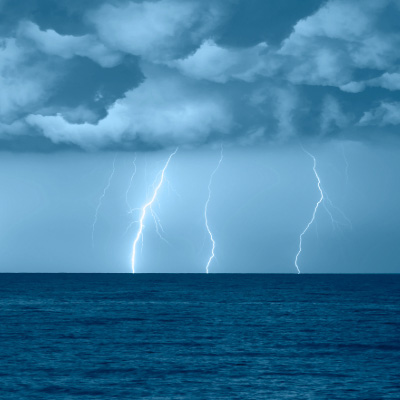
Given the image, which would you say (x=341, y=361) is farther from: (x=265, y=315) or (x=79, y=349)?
(x=265, y=315)

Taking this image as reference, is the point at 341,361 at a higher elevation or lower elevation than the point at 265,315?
lower

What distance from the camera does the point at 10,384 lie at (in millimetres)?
31203

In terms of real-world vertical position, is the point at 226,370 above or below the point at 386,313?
below

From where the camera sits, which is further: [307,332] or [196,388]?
[307,332]

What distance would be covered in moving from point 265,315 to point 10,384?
137 ft

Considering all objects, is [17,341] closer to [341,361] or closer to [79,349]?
[79,349]

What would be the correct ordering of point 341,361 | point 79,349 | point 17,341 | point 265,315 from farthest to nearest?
point 265,315 → point 17,341 → point 79,349 → point 341,361

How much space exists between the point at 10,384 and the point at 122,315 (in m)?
36.4

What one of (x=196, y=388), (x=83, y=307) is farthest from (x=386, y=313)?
(x=196, y=388)

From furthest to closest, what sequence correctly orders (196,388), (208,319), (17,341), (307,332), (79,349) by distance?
(208,319) → (307,332) → (17,341) → (79,349) → (196,388)

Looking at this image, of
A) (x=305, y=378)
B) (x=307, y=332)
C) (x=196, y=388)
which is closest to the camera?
(x=196, y=388)

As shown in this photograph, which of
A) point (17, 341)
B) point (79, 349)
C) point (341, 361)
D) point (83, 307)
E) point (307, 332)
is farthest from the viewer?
point (83, 307)

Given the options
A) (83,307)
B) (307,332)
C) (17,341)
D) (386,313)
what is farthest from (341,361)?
(83,307)

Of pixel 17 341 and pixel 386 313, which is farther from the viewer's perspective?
pixel 386 313
